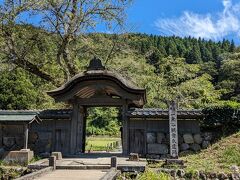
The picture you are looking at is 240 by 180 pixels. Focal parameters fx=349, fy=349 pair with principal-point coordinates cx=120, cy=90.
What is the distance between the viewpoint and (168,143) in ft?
52.2

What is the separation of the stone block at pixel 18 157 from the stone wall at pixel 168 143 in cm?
532

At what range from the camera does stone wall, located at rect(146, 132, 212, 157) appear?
15883 millimetres

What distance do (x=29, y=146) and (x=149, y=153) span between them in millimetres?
5708

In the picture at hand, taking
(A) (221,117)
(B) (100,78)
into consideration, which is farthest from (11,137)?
(A) (221,117)

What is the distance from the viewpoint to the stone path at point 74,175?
993cm

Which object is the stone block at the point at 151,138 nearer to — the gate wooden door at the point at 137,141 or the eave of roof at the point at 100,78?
the gate wooden door at the point at 137,141

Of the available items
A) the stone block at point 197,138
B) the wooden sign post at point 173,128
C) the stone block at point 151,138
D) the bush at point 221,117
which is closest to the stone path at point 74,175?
the wooden sign post at point 173,128

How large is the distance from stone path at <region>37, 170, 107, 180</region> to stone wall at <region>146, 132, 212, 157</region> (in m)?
4.85

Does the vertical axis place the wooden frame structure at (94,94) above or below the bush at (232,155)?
above

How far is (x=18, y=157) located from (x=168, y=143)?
6.61 metres

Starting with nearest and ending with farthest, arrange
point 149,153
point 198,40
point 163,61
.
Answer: point 149,153
point 163,61
point 198,40

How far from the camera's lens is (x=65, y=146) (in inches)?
642

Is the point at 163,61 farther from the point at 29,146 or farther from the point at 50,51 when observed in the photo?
the point at 29,146

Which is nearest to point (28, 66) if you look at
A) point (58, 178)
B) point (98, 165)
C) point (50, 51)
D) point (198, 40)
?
point (50, 51)
